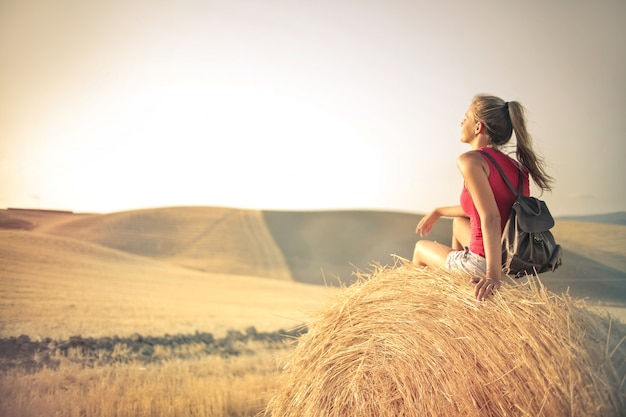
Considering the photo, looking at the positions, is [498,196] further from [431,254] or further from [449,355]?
[449,355]

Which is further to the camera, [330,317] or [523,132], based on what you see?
Answer: [330,317]

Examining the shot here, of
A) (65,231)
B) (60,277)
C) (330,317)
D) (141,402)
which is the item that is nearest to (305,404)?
(330,317)

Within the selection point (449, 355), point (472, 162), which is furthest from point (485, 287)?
point (472, 162)

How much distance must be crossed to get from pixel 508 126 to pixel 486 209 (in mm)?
505

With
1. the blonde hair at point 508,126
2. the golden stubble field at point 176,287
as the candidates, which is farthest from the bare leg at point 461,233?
the golden stubble field at point 176,287

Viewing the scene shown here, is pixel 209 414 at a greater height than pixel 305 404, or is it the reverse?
pixel 305 404

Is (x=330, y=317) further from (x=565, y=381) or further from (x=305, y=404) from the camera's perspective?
(x=565, y=381)

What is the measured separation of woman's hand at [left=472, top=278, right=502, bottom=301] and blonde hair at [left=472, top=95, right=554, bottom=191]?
634 mm

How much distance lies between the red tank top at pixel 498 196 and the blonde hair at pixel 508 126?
87 mm

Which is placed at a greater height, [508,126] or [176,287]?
[508,126]

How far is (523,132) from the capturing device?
3.50 m

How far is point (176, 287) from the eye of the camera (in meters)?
13.5

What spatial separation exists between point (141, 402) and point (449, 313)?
348 cm

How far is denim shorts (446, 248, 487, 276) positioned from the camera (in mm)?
3301
